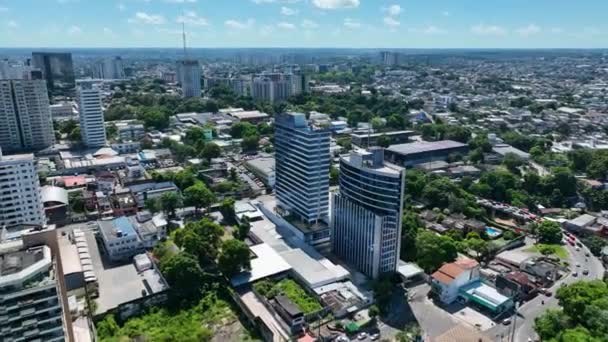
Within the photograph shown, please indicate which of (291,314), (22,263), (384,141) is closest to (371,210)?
(291,314)

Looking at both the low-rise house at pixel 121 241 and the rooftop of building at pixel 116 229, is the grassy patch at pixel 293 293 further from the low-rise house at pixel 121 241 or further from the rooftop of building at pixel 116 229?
the rooftop of building at pixel 116 229

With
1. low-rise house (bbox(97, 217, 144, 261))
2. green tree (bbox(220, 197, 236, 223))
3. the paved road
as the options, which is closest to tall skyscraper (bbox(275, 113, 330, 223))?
green tree (bbox(220, 197, 236, 223))

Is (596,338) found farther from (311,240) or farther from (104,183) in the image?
(104,183)

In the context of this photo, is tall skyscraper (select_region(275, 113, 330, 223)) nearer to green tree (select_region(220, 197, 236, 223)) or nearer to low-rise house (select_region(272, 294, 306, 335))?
green tree (select_region(220, 197, 236, 223))

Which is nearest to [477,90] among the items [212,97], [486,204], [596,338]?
[212,97]

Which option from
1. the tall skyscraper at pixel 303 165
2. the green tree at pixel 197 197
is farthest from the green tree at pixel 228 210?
the tall skyscraper at pixel 303 165

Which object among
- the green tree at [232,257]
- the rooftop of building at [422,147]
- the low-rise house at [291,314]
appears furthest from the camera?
the rooftop of building at [422,147]
